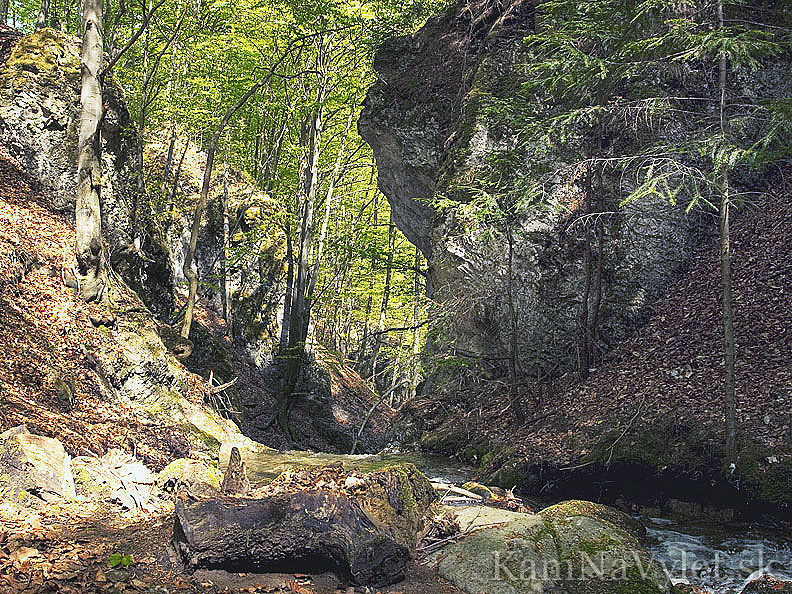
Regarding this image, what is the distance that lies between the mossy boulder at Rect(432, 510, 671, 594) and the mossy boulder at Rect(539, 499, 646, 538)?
0.45 ft

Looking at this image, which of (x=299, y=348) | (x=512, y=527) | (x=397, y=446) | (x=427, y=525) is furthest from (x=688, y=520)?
(x=299, y=348)

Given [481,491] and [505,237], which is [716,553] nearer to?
[481,491]

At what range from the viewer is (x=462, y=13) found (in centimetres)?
1625

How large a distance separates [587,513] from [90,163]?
8.76 meters

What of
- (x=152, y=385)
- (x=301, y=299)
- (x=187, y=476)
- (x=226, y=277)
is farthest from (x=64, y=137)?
(x=187, y=476)

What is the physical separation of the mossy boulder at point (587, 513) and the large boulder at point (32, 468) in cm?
458

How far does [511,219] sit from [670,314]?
3516 millimetres

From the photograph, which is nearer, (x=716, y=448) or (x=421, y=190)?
(x=716, y=448)

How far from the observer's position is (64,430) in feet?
22.6

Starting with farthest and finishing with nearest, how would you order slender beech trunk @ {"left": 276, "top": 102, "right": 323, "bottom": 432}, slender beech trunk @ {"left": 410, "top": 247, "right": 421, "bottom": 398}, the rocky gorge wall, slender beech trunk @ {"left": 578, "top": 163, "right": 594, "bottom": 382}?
slender beech trunk @ {"left": 276, "top": 102, "right": 323, "bottom": 432}
slender beech trunk @ {"left": 410, "top": 247, "right": 421, "bottom": 398}
the rocky gorge wall
slender beech trunk @ {"left": 578, "top": 163, "right": 594, "bottom": 382}

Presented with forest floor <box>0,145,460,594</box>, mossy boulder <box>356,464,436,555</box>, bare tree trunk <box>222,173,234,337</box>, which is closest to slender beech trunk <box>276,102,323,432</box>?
bare tree trunk <box>222,173,234,337</box>

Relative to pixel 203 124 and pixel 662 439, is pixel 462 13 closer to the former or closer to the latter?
pixel 203 124

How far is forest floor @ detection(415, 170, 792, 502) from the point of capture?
7.99m

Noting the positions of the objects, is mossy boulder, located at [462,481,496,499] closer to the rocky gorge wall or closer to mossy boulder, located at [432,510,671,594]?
mossy boulder, located at [432,510,671,594]
